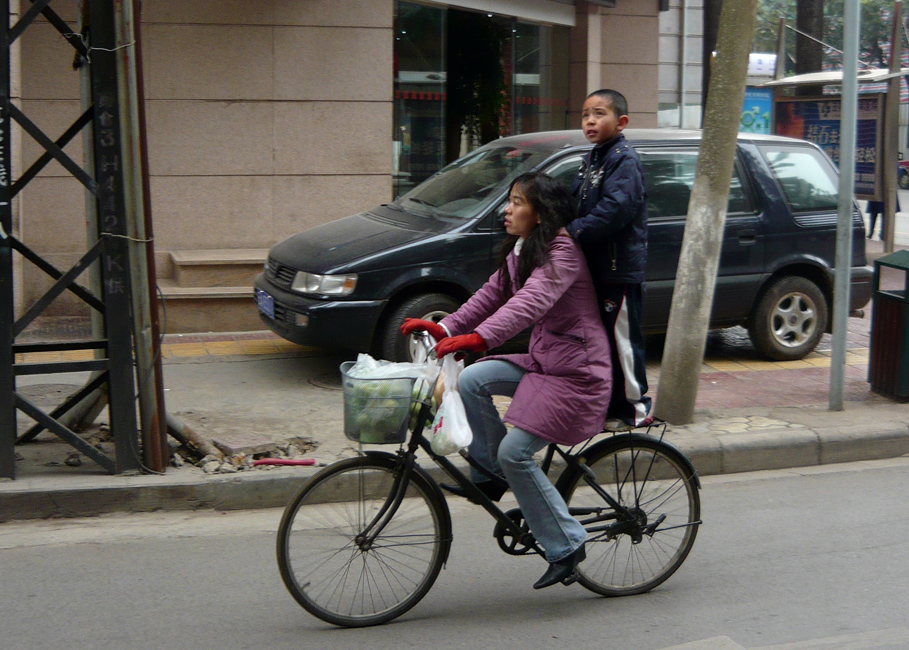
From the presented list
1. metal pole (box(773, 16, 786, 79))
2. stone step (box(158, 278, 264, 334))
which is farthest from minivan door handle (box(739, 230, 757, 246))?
metal pole (box(773, 16, 786, 79))

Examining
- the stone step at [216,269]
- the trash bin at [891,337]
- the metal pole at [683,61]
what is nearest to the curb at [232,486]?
the trash bin at [891,337]

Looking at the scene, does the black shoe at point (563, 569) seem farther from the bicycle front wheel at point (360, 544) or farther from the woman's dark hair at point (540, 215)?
the woman's dark hair at point (540, 215)

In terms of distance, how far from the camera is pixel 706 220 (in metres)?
6.39

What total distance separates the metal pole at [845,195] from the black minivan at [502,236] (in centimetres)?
130

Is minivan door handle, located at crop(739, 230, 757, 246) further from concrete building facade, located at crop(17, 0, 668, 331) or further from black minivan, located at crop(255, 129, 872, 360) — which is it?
concrete building facade, located at crop(17, 0, 668, 331)

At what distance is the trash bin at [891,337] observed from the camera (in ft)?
23.0

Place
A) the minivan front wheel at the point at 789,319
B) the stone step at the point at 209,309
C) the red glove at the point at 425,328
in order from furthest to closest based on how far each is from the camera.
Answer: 1. the stone step at the point at 209,309
2. the minivan front wheel at the point at 789,319
3. the red glove at the point at 425,328

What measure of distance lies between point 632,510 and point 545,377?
75 centimetres

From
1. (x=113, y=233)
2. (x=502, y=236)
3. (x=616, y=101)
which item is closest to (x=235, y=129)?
(x=502, y=236)

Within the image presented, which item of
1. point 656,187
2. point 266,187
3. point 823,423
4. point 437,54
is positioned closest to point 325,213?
point 266,187

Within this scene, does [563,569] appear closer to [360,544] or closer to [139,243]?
[360,544]

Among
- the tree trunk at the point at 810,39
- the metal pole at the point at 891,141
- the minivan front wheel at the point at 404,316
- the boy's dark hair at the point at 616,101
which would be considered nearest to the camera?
the boy's dark hair at the point at 616,101

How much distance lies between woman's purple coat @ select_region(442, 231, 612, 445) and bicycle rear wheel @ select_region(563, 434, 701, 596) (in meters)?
0.24

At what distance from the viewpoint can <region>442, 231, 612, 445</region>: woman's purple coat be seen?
3.76m
